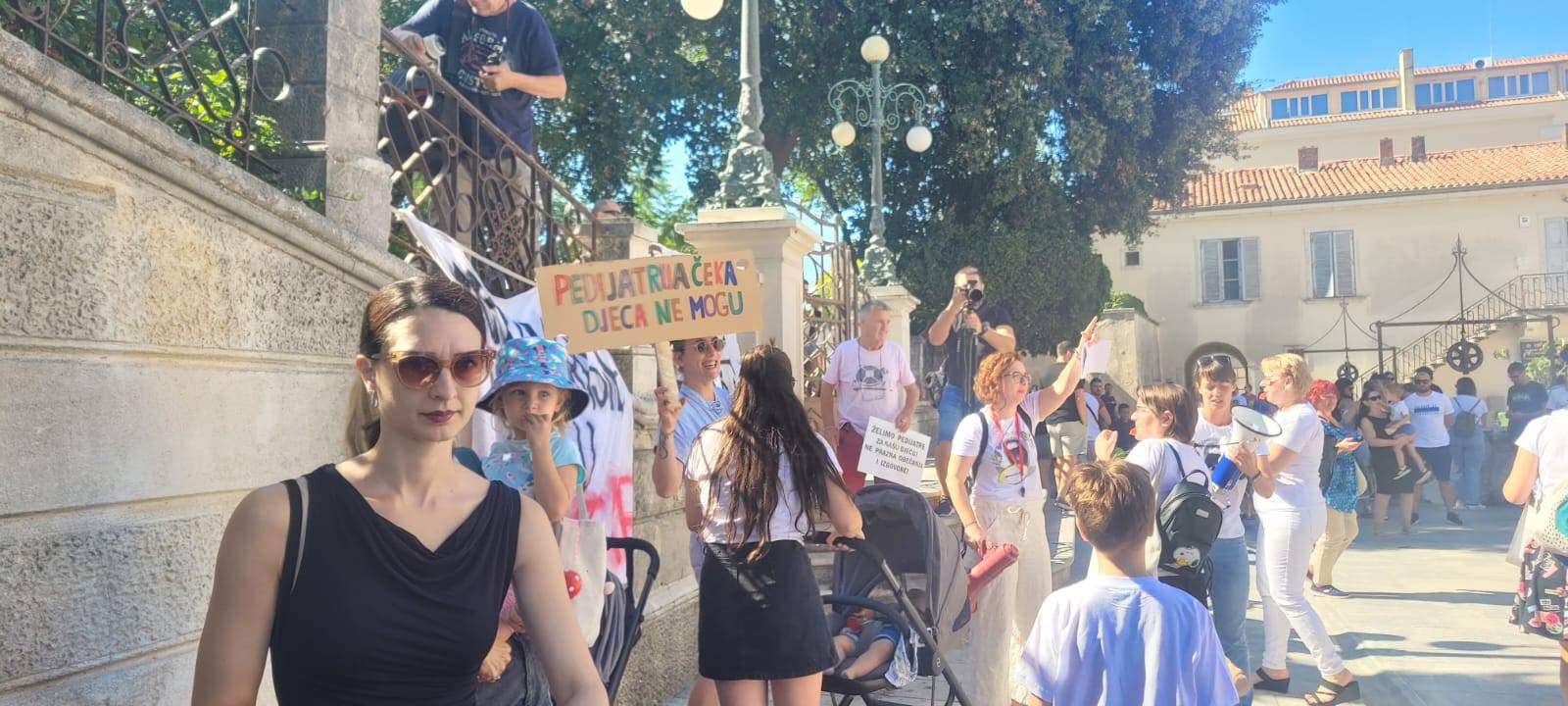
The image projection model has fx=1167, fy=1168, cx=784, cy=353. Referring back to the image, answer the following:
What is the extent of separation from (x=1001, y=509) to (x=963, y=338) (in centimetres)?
278

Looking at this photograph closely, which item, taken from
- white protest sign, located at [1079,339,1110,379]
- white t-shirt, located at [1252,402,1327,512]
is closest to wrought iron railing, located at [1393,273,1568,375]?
white t-shirt, located at [1252,402,1327,512]

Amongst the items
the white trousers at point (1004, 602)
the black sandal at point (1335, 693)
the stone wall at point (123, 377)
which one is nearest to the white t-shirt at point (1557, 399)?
the black sandal at point (1335, 693)

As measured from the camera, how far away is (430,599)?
196 cm

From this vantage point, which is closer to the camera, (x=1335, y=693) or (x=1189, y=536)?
(x=1189, y=536)

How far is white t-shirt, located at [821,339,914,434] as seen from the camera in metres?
7.31

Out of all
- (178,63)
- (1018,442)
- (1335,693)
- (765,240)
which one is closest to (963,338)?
(765,240)

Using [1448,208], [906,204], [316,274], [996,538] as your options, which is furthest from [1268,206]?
[316,274]

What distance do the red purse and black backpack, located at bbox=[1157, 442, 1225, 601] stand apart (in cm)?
84

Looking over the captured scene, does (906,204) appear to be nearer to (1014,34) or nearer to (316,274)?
(1014,34)

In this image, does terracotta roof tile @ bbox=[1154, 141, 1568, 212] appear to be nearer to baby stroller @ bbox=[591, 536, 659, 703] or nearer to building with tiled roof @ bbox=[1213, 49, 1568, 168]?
building with tiled roof @ bbox=[1213, 49, 1568, 168]

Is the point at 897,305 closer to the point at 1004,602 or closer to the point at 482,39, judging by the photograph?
the point at 482,39

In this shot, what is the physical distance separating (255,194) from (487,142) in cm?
280

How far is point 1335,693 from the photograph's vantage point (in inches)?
239

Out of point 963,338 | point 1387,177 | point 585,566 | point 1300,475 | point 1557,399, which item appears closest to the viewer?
point 585,566
